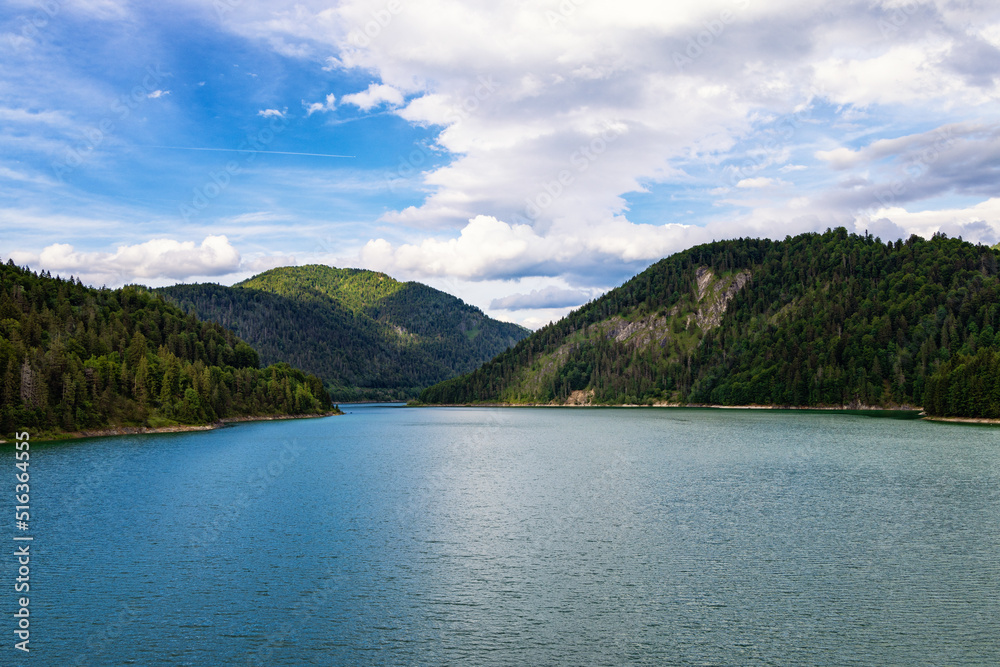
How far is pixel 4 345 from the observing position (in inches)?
4978

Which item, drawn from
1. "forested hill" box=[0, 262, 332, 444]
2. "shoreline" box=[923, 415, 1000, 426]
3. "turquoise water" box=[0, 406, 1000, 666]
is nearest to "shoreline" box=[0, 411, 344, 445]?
"forested hill" box=[0, 262, 332, 444]

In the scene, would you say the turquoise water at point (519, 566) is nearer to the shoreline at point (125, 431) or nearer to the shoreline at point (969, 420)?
the shoreline at point (125, 431)

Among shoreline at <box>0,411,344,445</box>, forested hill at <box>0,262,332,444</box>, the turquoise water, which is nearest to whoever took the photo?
the turquoise water

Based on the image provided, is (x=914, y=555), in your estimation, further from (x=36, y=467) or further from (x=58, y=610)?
(x=36, y=467)

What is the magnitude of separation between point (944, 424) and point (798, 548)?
142787mm

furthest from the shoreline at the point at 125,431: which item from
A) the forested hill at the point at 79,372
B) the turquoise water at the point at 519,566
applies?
the turquoise water at the point at 519,566

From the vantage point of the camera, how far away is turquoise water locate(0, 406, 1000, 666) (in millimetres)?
27859

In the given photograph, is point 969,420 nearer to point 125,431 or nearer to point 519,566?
point 519,566

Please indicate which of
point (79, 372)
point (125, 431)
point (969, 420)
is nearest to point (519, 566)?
point (79, 372)

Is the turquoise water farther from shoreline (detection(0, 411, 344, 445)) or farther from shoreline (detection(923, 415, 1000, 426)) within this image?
shoreline (detection(923, 415, 1000, 426))

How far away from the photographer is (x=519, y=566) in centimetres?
3969

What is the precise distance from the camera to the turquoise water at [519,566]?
27859 millimetres

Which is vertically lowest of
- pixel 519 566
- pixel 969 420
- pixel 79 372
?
pixel 519 566

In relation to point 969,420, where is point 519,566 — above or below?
below
